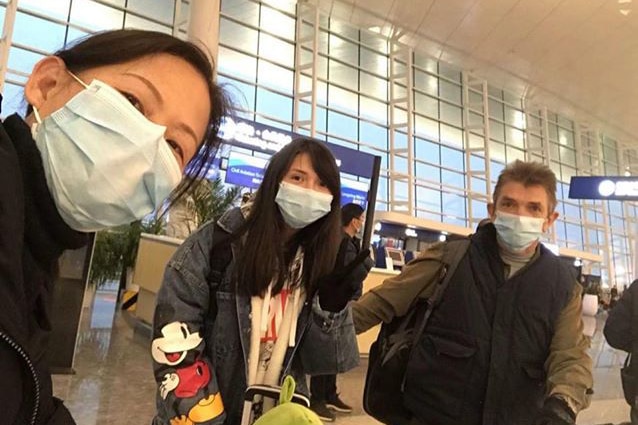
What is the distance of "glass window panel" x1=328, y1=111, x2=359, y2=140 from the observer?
53.6ft

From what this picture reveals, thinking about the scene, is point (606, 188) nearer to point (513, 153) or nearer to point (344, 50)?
point (344, 50)

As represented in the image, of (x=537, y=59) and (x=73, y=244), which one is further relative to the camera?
(x=537, y=59)

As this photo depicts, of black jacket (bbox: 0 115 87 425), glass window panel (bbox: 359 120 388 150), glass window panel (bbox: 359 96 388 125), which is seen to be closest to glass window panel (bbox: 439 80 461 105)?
glass window panel (bbox: 359 96 388 125)

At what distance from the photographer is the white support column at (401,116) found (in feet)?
55.9

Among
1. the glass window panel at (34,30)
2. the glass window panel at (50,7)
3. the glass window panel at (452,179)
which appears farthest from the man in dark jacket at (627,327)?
the glass window panel at (452,179)

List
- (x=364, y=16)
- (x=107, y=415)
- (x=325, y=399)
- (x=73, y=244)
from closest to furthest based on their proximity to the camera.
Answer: (x=73, y=244), (x=107, y=415), (x=325, y=399), (x=364, y=16)

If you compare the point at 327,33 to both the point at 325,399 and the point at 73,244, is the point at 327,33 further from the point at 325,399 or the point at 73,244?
the point at 73,244

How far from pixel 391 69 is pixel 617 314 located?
16623mm

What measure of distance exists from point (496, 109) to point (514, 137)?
5.19ft

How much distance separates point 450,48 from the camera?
18297 mm

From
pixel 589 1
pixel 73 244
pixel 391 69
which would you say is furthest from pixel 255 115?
pixel 73 244

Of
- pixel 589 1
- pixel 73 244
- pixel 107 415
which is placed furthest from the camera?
pixel 589 1

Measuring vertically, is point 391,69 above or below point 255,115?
above

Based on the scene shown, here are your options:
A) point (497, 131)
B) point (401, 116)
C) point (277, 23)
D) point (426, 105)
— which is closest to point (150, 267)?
point (277, 23)
